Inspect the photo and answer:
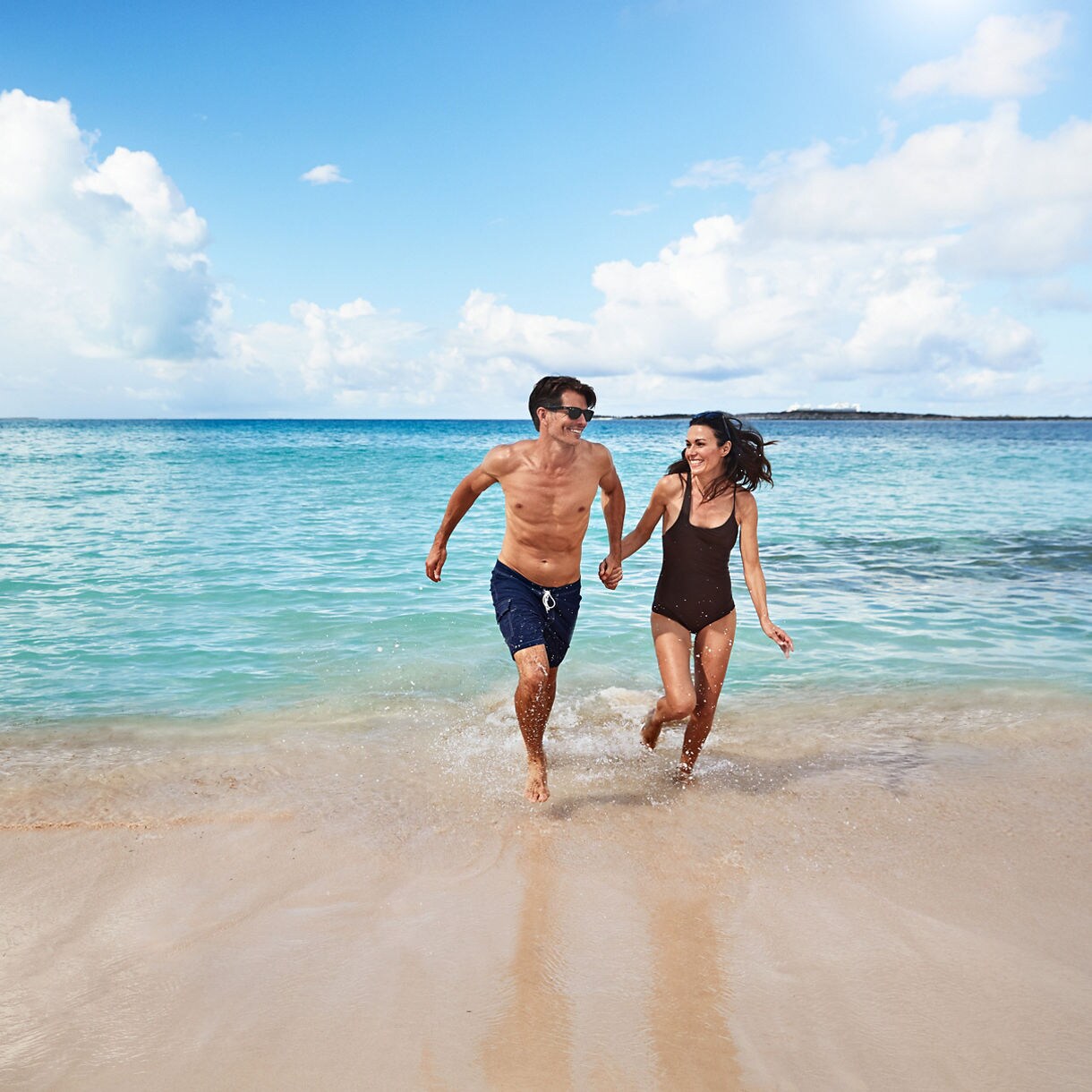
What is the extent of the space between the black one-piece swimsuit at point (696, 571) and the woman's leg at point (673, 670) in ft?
0.23

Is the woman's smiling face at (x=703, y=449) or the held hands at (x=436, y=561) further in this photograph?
the held hands at (x=436, y=561)

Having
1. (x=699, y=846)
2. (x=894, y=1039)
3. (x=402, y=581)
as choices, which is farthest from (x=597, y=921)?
(x=402, y=581)

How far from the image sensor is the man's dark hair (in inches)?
187

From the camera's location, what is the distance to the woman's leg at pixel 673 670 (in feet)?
15.5

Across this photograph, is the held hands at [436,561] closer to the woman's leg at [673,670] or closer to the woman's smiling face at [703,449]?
the woman's leg at [673,670]

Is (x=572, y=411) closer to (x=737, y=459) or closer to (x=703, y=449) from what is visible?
(x=703, y=449)

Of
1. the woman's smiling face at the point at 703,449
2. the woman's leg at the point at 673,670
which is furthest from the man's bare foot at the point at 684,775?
the woman's smiling face at the point at 703,449

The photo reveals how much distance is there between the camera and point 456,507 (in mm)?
5059

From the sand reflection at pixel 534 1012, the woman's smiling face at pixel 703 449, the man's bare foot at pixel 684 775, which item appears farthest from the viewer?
the man's bare foot at pixel 684 775

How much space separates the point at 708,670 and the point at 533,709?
3.44 feet

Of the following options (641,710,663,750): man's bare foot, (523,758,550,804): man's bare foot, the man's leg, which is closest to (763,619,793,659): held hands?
(641,710,663,750): man's bare foot

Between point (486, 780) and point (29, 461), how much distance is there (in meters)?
35.6

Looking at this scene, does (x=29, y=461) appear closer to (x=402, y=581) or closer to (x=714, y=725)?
(x=402, y=581)

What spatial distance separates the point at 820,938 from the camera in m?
3.32
